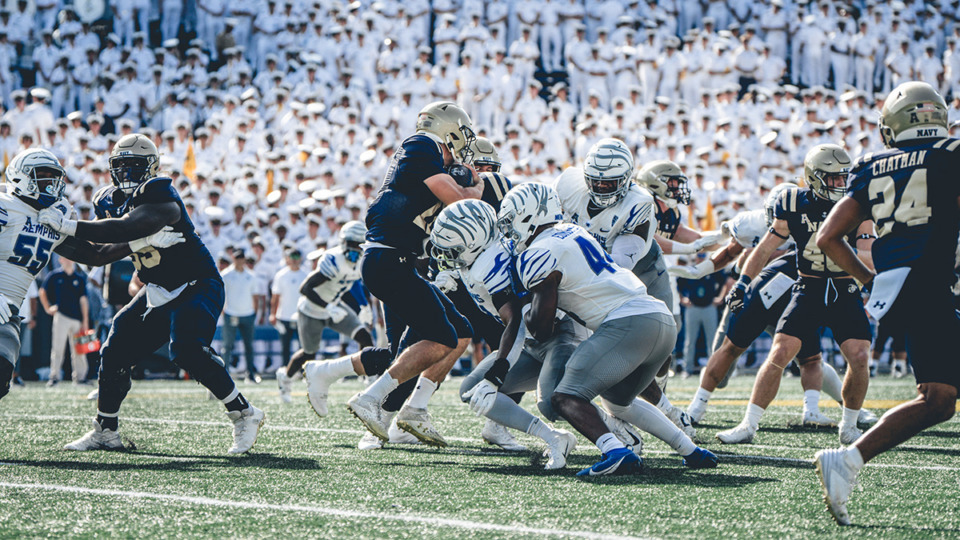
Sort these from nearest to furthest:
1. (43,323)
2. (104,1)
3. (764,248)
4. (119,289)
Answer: (764,248), (119,289), (43,323), (104,1)

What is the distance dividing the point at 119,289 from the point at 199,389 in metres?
1.89

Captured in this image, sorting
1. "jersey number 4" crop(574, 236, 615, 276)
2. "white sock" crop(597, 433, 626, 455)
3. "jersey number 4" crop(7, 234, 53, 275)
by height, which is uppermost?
"jersey number 4" crop(574, 236, 615, 276)

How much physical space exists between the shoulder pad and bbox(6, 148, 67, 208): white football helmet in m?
0.43

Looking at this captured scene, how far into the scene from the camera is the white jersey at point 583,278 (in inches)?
199

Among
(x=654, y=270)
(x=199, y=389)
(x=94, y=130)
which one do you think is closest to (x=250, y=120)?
(x=94, y=130)

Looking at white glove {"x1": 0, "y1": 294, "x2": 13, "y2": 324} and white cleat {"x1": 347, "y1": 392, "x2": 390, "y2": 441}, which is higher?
white glove {"x1": 0, "y1": 294, "x2": 13, "y2": 324}

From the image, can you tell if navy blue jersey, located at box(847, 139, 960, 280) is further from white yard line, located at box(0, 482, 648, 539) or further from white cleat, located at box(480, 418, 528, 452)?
white cleat, located at box(480, 418, 528, 452)

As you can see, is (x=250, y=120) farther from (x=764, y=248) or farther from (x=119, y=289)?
(x=764, y=248)

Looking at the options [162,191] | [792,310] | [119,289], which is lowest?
[119,289]

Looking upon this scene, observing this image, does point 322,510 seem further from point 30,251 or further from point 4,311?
point 30,251

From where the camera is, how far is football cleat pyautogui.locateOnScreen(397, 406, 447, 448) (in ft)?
19.6

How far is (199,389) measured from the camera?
12469mm

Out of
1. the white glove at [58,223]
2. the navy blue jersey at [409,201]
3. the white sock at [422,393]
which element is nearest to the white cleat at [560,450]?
the white sock at [422,393]

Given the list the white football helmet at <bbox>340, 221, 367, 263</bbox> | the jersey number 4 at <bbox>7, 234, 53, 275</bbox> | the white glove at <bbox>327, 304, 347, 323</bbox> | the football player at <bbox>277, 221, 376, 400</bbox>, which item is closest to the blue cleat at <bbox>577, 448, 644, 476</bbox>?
the jersey number 4 at <bbox>7, 234, 53, 275</bbox>
